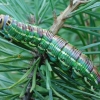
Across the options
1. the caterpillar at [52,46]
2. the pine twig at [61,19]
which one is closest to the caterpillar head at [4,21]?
the caterpillar at [52,46]

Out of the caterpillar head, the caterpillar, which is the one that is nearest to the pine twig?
the caterpillar

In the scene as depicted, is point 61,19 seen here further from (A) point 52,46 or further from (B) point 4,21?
(B) point 4,21

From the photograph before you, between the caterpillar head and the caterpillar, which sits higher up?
the caterpillar head

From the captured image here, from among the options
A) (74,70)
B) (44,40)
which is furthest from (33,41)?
(74,70)

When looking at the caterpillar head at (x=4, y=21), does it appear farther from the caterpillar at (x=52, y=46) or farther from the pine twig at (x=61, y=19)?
the pine twig at (x=61, y=19)

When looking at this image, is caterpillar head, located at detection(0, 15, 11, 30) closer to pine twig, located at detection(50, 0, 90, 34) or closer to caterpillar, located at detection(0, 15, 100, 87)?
caterpillar, located at detection(0, 15, 100, 87)

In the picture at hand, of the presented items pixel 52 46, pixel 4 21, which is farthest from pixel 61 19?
pixel 4 21

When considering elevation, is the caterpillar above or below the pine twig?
below

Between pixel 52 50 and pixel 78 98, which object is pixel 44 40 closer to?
pixel 52 50
